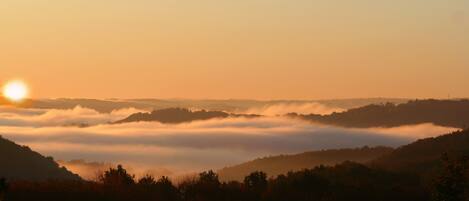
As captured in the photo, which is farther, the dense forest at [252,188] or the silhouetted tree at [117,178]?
the silhouetted tree at [117,178]

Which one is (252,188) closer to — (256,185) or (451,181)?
(256,185)

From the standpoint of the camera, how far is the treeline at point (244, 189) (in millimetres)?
56000

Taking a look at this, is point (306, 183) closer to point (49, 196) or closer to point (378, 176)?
point (378, 176)

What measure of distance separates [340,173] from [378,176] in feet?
22.9

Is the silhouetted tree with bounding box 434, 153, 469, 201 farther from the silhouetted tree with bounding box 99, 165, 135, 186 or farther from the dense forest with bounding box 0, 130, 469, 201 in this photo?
the silhouetted tree with bounding box 99, 165, 135, 186

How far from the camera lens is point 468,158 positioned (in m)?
56.9

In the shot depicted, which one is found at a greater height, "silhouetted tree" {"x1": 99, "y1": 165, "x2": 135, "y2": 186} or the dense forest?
"silhouetted tree" {"x1": 99, "y1": 165, "x2": 135, "y2": 186}

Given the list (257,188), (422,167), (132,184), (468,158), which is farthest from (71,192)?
(422,167)

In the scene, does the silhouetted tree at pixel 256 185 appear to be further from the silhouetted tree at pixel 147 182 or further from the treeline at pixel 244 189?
the silhouetted tree at pixel 147 182

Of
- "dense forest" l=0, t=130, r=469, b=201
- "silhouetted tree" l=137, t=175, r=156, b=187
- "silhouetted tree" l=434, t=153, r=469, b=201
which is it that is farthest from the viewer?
"silhouetted tree" l=137, t=175, r=156, b=187

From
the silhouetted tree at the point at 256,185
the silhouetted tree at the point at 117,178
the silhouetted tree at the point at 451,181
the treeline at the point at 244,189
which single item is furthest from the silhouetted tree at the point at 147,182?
the silhouetted tree at the point at 451,181

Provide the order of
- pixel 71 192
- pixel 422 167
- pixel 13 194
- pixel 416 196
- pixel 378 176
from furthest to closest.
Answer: pixel 422 167, pixel 378 176, pixel 416 196, pixel 71 192, pixel 13 194

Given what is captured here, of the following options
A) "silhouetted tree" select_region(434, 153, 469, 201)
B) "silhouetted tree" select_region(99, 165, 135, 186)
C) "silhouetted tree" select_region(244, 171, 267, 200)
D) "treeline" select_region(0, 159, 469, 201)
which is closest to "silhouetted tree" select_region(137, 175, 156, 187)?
"treeline" select_region(0, 159, 469, 201)

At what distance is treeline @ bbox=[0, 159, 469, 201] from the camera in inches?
2205
